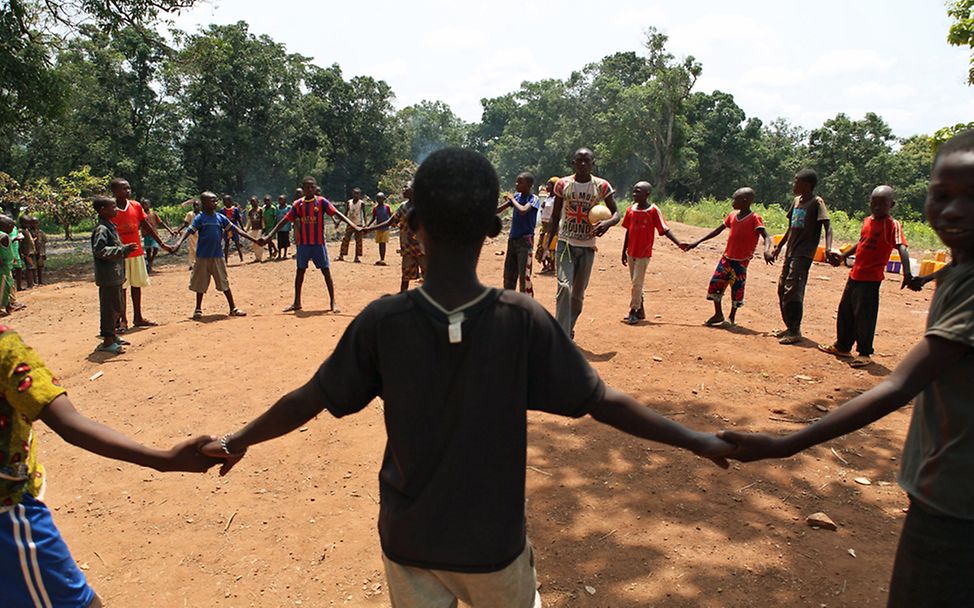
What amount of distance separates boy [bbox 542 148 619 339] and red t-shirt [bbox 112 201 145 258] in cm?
547

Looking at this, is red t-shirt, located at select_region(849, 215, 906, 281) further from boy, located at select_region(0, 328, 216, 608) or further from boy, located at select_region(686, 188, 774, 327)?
boy, located at select_region(0, 328, 216, 608)

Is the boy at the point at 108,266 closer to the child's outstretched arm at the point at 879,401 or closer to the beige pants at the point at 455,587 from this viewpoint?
the beige pants at the point at 455,587

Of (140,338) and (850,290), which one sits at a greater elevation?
(850,290)

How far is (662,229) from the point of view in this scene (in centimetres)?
855

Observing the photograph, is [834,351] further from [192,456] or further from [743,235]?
[192,456]

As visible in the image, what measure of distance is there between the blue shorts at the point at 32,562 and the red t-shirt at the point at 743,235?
25.7 feet

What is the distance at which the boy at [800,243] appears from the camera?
23.7 ft

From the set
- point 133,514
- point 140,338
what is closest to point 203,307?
point 140,338

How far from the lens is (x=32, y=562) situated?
1800 mm

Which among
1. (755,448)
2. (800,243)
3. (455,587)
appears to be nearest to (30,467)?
(455,587)

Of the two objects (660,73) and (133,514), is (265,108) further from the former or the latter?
(133,514)

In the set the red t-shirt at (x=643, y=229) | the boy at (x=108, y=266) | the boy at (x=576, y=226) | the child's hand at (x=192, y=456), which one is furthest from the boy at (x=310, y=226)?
the child's hand at (x=192, y=456)

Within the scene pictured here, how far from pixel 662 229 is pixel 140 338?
714 centimetres

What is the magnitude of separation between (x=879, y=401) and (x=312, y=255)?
8.41 m
